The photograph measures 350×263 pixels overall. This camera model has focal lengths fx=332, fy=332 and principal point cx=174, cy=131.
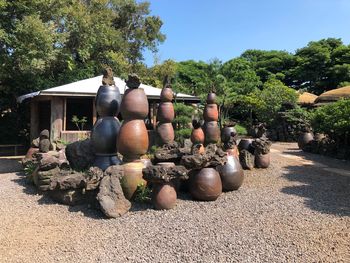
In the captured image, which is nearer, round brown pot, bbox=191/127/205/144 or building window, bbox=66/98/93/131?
round brown pot, bbox=191/127/205/144

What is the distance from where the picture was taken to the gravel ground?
3.94 m

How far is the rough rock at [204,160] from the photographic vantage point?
19.2 feet

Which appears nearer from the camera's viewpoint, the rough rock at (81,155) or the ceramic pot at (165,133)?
the rough rock at (81,155)

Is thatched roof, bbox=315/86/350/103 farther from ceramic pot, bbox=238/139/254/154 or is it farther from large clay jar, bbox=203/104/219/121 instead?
large clay jar, bbox=203/104/219/121

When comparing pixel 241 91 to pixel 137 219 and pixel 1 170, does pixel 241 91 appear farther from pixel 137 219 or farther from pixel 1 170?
pixel 137 219

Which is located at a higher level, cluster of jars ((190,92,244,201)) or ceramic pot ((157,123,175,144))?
ceramic pot ((157,123,175,144))

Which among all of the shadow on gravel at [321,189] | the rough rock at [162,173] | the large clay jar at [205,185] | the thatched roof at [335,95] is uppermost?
the thatched roof at [335,95]

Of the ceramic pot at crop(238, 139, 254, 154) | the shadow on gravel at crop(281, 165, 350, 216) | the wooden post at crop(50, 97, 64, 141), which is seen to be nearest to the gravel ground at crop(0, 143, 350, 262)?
the shadow on gravel at crop(281, 165, 350, 216)

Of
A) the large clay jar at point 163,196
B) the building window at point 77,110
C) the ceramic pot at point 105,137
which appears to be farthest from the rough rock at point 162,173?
the building window at point 77,110

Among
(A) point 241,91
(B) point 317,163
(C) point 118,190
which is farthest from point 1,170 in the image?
(A) point 241,91

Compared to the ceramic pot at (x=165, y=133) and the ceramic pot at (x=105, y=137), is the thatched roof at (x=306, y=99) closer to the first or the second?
the ceramic pot at (x=165, y=133)

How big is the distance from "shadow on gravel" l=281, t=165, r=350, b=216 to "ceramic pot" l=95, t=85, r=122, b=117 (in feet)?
12.7

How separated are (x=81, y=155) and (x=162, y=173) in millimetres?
2466

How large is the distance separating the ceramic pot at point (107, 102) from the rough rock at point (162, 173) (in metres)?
→ 1.78
